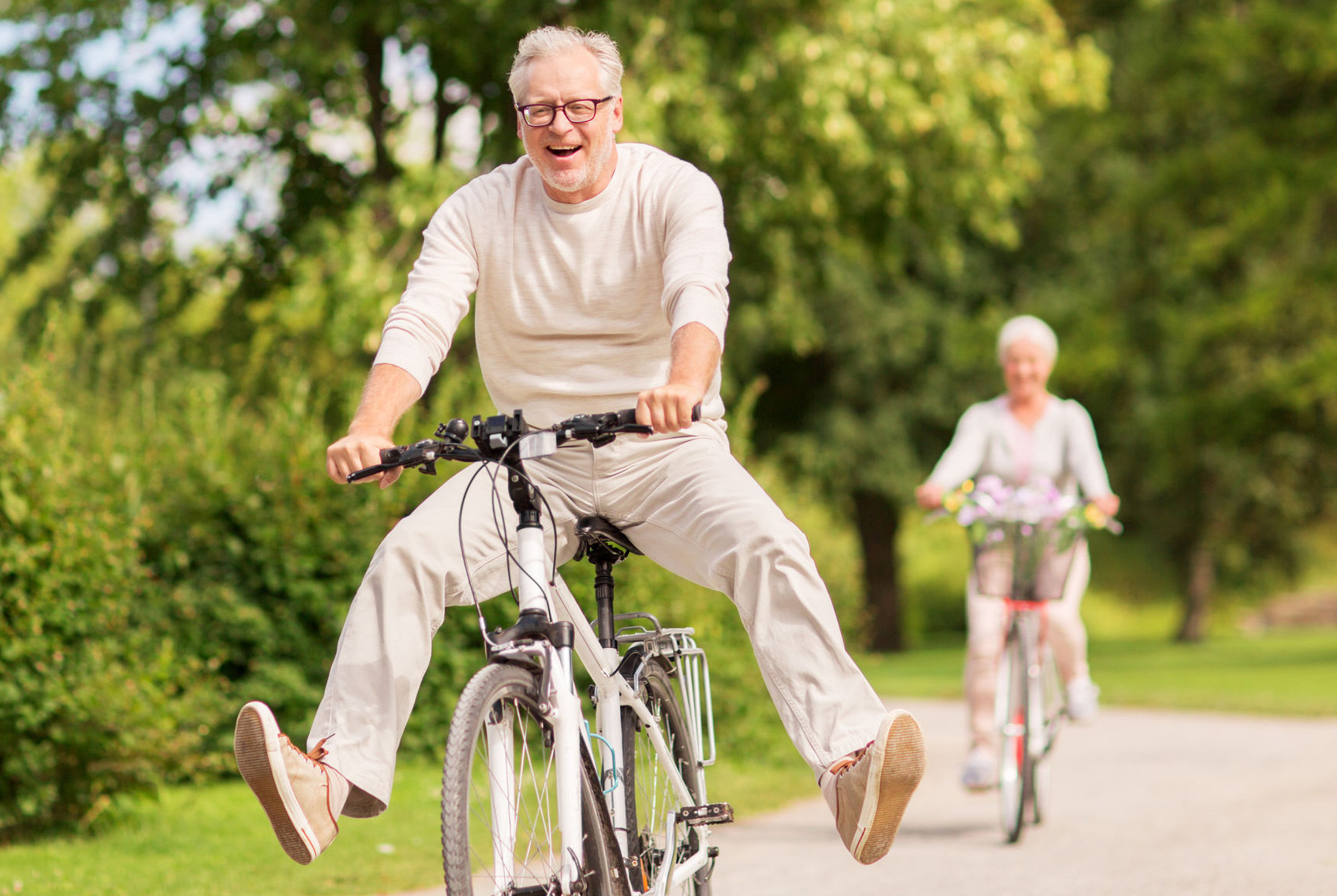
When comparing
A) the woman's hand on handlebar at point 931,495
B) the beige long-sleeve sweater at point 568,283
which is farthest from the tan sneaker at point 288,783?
the woman's hand on handlebar at point 931,495

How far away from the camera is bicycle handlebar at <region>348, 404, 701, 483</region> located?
3.06m

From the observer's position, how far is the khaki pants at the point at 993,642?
682 cm

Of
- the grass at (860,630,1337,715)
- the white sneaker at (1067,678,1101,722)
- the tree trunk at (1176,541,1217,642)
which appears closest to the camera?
the white sneaker at (1067,678,1101,722)

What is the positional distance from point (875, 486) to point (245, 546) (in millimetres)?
17913

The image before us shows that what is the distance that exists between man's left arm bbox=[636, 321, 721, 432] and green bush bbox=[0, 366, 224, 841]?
3395 mm

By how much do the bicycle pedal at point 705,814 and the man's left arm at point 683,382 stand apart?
1.10 m

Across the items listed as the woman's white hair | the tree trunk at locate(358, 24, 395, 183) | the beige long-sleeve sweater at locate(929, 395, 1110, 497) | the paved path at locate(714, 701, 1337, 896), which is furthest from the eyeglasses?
the tree trunk at locate(358, 24, 395, 183)

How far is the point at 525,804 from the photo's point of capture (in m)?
3.07

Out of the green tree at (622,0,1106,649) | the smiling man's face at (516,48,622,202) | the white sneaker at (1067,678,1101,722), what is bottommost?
the white sneaker at (1067,678,1101,722)

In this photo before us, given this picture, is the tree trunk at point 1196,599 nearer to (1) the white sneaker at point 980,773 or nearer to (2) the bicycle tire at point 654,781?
(1) the white sneaker at point 980,773

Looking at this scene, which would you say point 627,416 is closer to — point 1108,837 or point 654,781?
point 654,781

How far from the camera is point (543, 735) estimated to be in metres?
3.11

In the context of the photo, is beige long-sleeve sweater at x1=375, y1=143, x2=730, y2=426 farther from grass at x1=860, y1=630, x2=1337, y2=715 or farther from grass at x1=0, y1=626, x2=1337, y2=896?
grass at x1=860, y1=630, x2=1337, y2=715

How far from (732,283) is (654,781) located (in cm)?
1244
